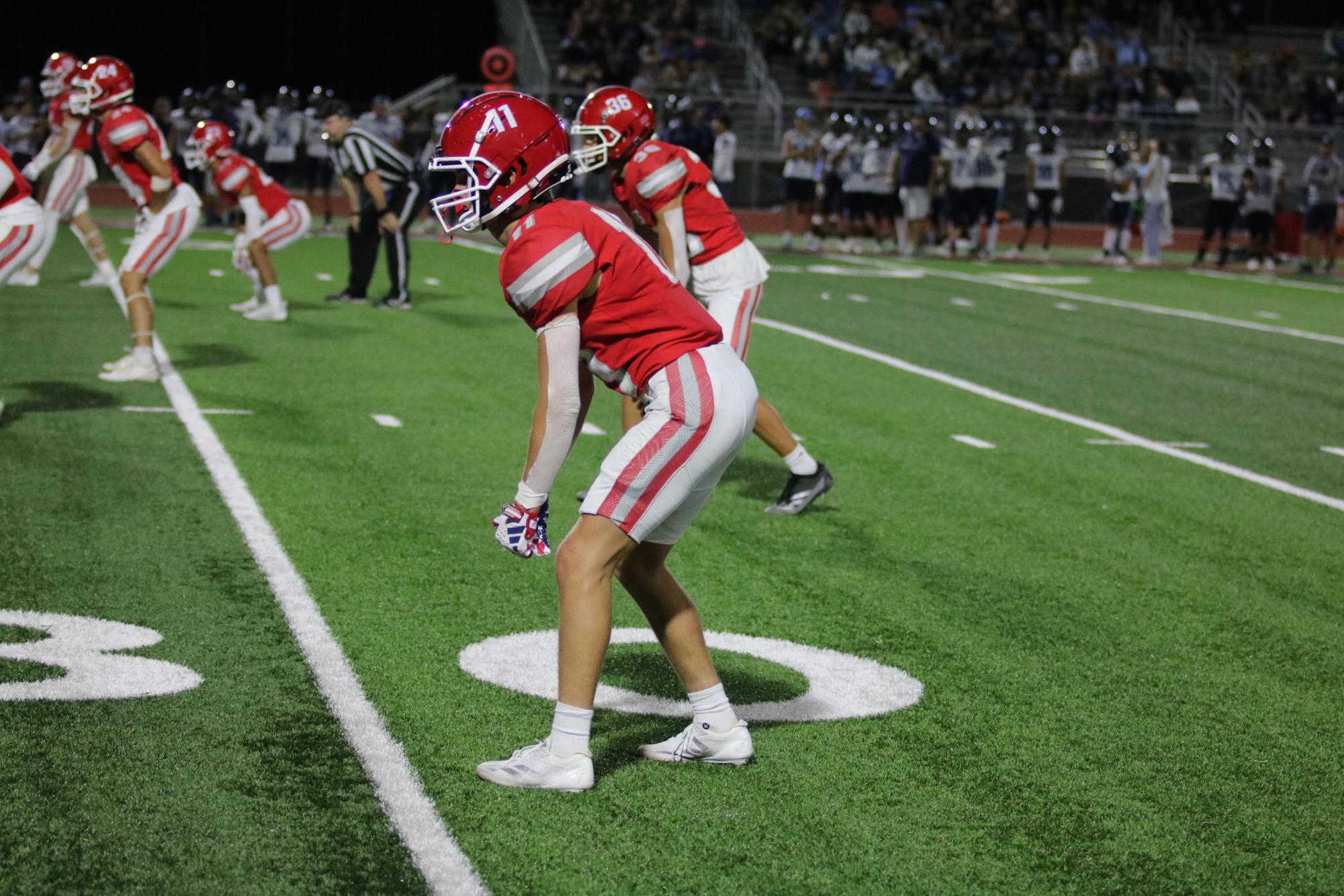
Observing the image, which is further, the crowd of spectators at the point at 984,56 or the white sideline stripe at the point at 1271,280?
the crowd of spectators at the point at 984,56

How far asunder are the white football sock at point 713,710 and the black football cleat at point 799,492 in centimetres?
311

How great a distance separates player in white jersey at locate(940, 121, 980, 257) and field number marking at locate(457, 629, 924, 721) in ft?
66.3

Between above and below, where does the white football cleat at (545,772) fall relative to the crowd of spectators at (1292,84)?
below

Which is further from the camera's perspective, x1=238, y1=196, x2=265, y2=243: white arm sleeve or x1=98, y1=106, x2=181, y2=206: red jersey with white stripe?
x1=238, y1=196, x2=265, y2=243: white arm sleeve

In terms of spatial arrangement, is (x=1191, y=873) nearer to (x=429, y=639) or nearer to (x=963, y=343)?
(x=429, y=639)

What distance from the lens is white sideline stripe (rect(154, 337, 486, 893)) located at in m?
3.34

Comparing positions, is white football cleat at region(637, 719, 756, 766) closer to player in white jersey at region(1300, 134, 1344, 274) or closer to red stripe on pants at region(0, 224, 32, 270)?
red stripe on pants at region(0, 224, 32, 270)

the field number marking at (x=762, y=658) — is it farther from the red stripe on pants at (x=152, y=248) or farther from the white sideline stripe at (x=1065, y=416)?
the red stripe on pants at (x=152, y=248)

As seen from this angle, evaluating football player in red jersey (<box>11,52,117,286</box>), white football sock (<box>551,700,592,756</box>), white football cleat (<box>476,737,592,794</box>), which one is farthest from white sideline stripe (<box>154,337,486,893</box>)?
football player in red jersey (<box>11,52,117,286</box>)

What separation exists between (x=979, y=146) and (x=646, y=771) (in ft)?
70.7

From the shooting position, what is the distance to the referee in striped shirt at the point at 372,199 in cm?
1393

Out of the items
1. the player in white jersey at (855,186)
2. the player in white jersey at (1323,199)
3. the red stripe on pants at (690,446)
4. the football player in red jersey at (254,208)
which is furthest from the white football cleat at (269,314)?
the player in white jersey at (1323,199)

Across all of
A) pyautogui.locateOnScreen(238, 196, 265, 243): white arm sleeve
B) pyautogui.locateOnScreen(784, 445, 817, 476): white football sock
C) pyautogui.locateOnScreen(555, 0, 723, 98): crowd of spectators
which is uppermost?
pyautogui.locateOnScreen(555, 0, 723, 98): crowd of spectators

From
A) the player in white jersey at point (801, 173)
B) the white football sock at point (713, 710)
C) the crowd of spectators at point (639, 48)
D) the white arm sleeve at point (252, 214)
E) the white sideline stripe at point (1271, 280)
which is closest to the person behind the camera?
the white football sock at point (713, 710)
